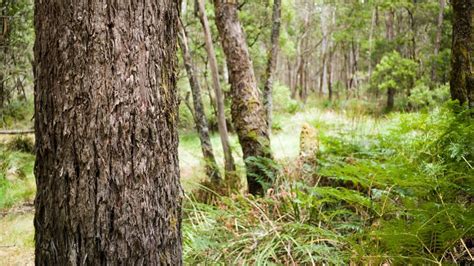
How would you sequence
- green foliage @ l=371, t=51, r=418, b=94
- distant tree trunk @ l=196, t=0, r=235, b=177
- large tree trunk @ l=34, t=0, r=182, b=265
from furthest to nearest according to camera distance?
green foliage @ l=371, t=51, r=418, b=94, distant tree trunk @ l=196, t=0, r=235, b=177, large tree trunk @ l=34, t=0, r=182, b=265

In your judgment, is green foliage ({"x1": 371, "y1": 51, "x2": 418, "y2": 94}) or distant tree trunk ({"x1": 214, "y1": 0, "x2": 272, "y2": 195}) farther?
green foliage ({"x1": 371, "y1": 51, "x2": 418, "y2": 94})

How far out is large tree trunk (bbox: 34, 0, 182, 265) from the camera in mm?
1561

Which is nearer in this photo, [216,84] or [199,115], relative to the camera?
[216,84]

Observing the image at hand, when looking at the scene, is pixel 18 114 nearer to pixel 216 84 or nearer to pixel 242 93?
pixel 216 84

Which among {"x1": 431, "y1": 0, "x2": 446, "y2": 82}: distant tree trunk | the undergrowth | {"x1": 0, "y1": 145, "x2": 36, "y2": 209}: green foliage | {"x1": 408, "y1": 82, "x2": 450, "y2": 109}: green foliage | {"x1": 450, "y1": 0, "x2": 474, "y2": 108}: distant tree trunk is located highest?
{"x1": 431, "y1": 0, "x2": 446, "y2": 82}: distant tree trunk

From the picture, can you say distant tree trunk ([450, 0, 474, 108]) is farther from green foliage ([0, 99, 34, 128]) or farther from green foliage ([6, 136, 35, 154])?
green foliage ([0, 99, 34, 128])

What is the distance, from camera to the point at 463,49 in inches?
161

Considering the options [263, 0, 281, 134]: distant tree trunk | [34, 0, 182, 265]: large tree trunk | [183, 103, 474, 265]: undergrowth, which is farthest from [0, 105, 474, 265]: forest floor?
[263, 0, 281, 134]: distant tree trunk

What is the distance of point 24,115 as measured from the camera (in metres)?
14.1

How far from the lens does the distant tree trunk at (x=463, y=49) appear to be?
3.99 meters

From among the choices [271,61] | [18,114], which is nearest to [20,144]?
[18,114]

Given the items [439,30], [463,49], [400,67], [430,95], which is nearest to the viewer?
[463,49]

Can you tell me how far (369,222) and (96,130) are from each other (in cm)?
231

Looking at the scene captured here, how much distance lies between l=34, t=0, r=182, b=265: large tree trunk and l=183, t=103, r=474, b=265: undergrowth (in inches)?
44.2
